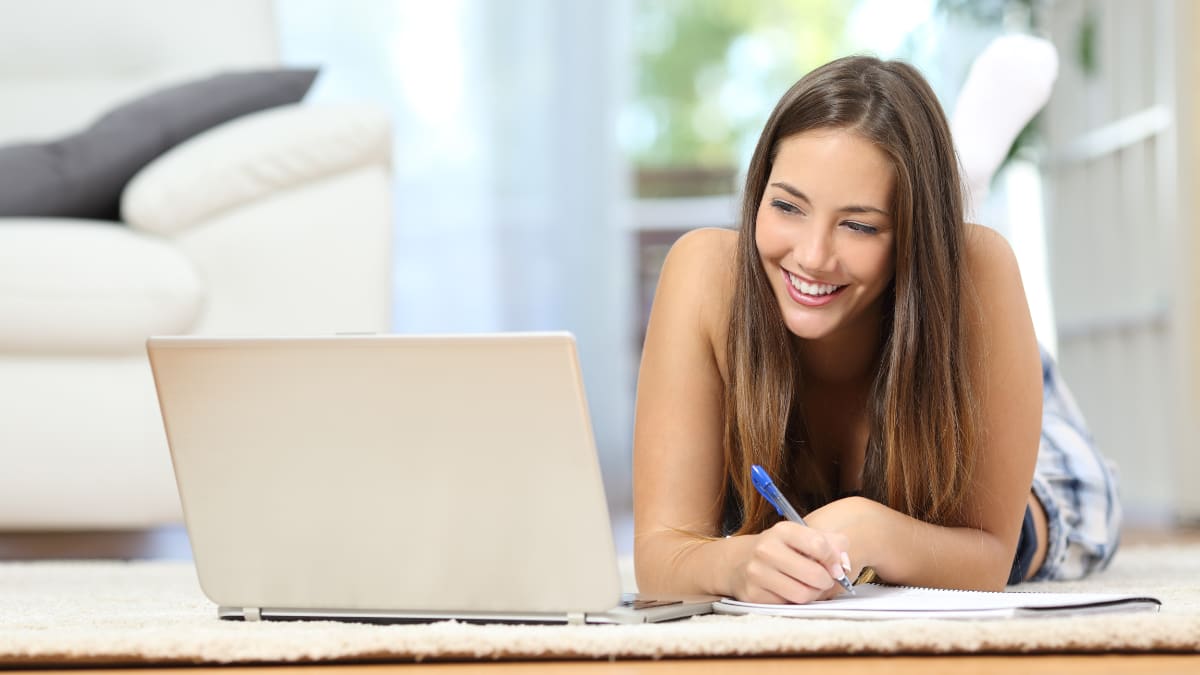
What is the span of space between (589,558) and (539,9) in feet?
11.7

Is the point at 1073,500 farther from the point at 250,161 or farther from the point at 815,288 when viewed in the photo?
the point at 250,161

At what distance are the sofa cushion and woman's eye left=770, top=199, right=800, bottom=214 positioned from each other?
1110mm

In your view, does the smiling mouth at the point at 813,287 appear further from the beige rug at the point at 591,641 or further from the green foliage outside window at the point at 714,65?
the green foliage outside window at the point at 714,65

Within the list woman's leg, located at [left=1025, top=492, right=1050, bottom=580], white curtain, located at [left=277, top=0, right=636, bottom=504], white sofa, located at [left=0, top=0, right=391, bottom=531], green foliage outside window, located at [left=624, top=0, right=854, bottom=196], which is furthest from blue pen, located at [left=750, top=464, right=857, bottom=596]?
green foliage outside window, located at [left=624, top=0, right=854, bottom=196]

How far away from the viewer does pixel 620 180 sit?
14.1 ft

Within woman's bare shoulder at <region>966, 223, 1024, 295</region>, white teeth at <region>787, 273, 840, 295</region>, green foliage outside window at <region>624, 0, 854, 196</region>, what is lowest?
green foliage outside window at <region>624, 0, 854, 196</region>

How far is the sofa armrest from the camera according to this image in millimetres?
2168

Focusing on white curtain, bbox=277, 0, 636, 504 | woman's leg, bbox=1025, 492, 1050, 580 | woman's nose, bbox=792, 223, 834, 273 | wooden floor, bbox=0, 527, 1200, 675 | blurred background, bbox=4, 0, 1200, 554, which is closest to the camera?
wooden floor, bbox=0, 527, 1200, 675

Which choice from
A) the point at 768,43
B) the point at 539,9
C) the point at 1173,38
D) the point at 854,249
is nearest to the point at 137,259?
the point at 854,249

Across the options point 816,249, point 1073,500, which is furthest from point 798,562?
point 1073,500

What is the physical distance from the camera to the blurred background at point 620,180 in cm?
309

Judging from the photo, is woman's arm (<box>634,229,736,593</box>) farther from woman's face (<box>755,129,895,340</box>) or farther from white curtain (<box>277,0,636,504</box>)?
white curtain (<box>277,0,636,504</box>)

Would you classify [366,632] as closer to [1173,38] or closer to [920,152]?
[920,152]

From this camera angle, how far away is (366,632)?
0.85 metres
